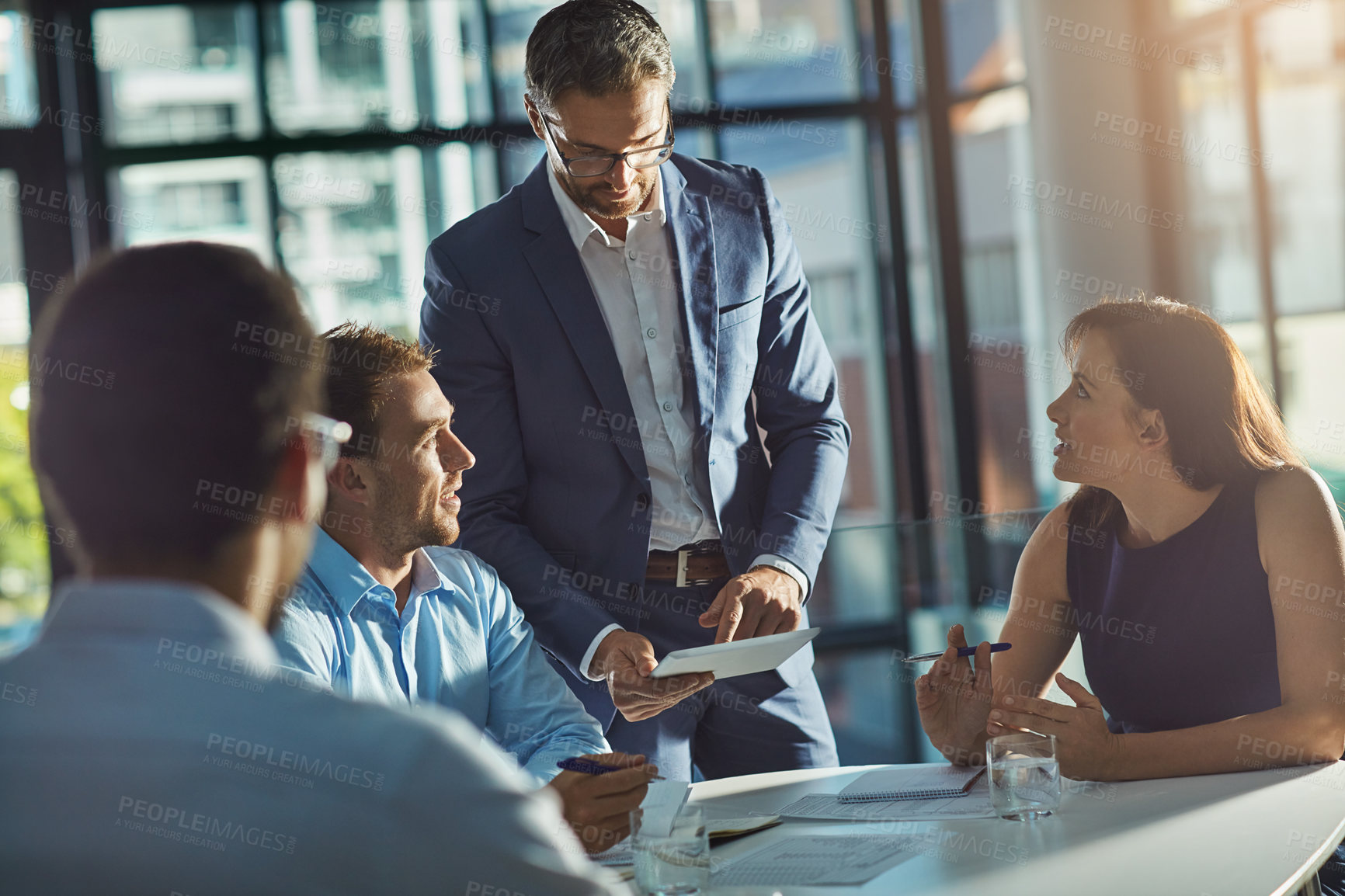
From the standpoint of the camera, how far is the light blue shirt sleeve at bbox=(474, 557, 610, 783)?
196 centimetres

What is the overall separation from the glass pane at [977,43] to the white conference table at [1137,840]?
4.53 m

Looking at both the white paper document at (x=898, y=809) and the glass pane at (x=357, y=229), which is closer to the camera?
the white paper document at (x=898, y=809)

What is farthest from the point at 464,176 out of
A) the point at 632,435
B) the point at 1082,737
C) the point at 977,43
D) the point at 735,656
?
the point at 1082,737

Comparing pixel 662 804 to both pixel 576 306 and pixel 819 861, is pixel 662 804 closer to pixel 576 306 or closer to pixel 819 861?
pixel 819 861

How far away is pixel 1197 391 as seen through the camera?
7.06 feet

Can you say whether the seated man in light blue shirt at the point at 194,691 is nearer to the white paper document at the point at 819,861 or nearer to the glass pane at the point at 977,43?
the white paper document at the point at 819,861

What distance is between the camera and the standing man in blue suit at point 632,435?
2166 mm

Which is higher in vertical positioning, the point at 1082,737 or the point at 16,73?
the point at 16,73

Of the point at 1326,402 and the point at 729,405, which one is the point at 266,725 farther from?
the point at 1326,402

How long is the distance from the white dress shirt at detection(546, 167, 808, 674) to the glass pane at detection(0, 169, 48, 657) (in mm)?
3527

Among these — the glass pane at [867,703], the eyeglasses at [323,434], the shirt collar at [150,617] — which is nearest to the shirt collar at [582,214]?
the eyeglasses at [323,434]

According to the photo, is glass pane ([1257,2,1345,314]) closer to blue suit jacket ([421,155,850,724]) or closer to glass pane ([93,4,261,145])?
blue suit jacket ([421,155,850,724])

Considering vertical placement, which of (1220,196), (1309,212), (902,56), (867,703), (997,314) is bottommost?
(867,703)

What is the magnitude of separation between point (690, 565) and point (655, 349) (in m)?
0.41
